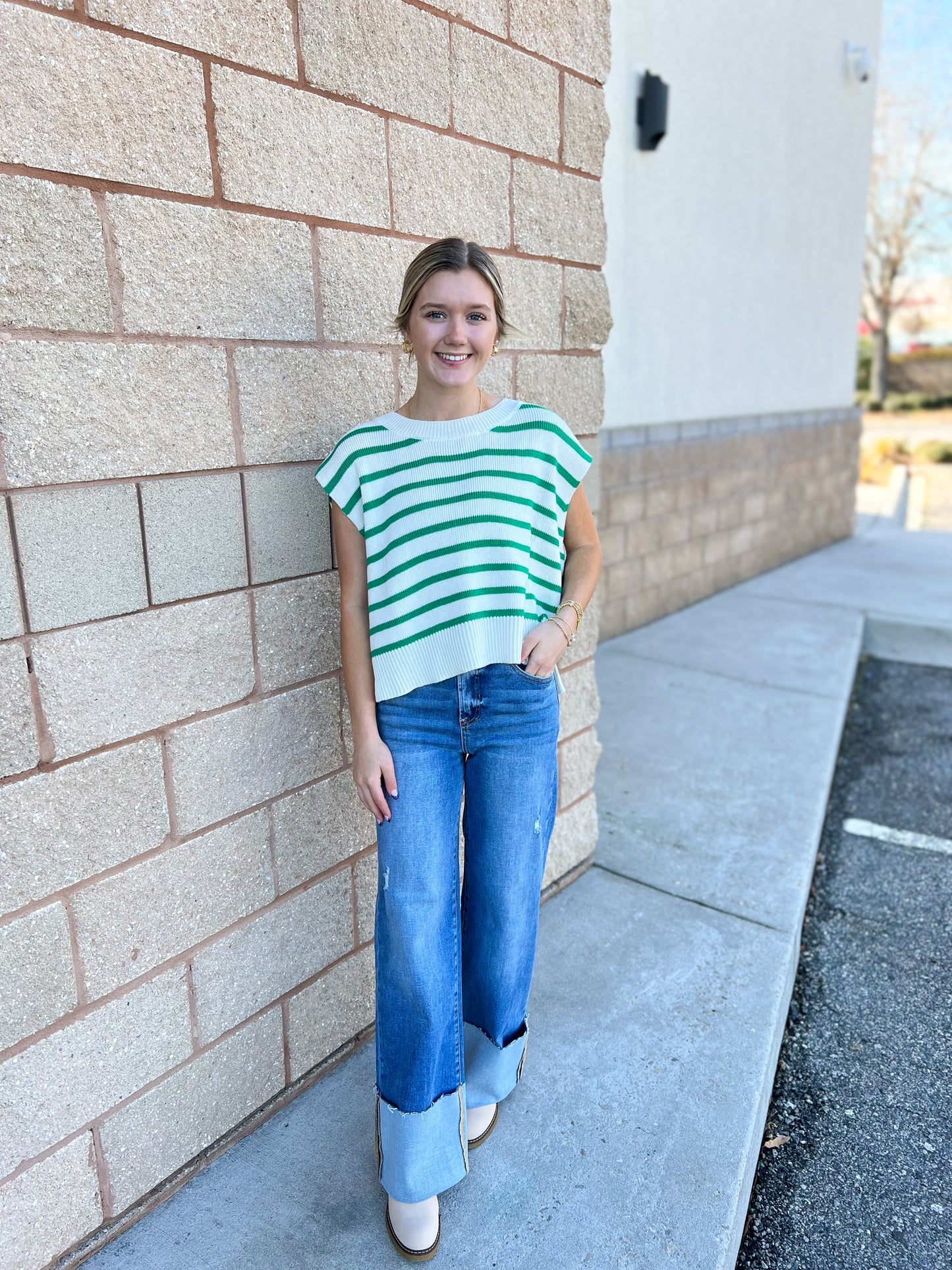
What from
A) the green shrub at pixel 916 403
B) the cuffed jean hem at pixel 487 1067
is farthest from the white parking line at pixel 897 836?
the green shrub at pixel 916 403

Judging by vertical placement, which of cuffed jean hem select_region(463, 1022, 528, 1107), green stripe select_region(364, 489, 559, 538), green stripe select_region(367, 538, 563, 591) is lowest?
cuffed jean hem select_region(463, 1022, 528, 1107)

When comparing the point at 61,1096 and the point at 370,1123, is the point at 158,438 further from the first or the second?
the point at 370,1123

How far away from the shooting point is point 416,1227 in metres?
1.85

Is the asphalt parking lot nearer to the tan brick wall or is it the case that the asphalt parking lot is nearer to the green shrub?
the tan brick wall

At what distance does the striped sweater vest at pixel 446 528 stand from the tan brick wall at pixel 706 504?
13.6ft

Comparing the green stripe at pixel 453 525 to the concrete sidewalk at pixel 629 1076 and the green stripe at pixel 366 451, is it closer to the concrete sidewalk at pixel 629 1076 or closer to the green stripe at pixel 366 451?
the green stripe at pixel 366 451

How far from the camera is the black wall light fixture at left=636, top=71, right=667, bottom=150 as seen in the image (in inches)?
222

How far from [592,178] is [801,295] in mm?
6589

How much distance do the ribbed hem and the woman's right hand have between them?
0.11m

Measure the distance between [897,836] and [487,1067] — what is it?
256 cm

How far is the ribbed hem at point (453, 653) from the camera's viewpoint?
1.80 metres

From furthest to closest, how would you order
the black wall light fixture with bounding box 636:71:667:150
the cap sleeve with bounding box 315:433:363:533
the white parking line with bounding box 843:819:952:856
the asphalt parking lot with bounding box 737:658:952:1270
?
1. the black wall light fixture with bounding box 636:71:667:150
2. the white parking line with bounding box 843:819:952:856
3. the asphalt parking lot with bounding box 737:658:952:1270
4. the cap sleeve with bounding box 315:433:363:533

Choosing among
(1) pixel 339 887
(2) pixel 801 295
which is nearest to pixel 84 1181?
(1) pixel 339 887

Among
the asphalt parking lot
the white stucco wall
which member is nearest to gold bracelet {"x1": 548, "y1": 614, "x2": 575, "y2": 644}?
the asphalt parking lot
